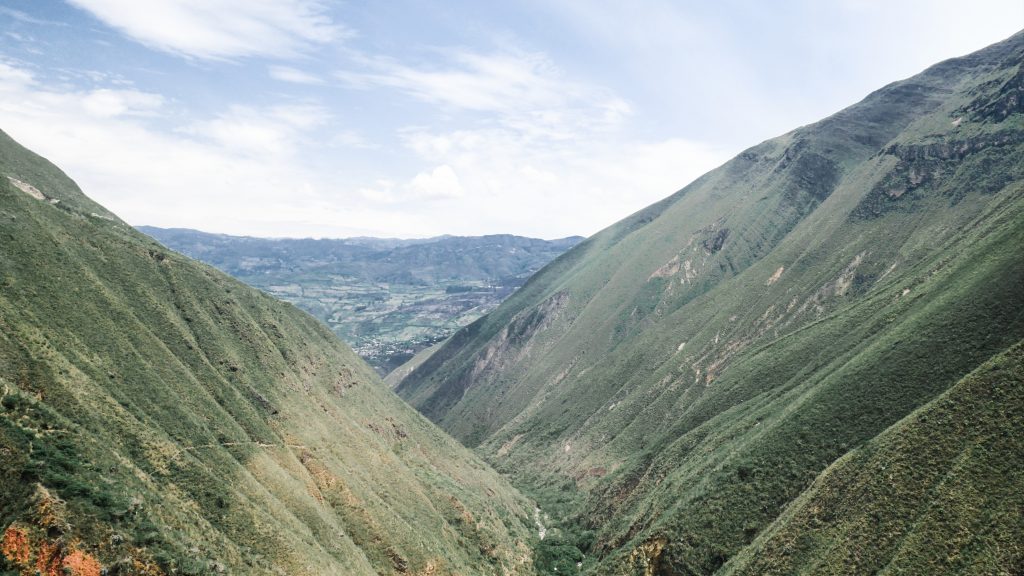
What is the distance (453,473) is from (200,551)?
9743 centimetres

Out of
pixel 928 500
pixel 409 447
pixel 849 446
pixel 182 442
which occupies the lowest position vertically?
pixel 409 447

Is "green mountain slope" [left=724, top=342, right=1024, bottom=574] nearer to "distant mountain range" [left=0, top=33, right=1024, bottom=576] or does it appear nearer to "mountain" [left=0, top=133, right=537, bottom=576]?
"distant mountain range" [left=0, top=33, right=1024, bottom=576]

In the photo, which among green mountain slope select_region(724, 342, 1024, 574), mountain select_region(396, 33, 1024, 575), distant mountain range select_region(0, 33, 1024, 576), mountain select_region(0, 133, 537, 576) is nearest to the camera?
mountain select_region(0, 133, 537, 576)

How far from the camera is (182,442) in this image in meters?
75.0

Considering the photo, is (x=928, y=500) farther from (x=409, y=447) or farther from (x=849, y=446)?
(x=409, y=447)

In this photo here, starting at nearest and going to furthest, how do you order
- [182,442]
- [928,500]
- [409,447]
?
[928,500] < [182,442] < [409,447]

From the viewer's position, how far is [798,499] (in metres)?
88.2

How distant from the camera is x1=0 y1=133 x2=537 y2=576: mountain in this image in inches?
1998

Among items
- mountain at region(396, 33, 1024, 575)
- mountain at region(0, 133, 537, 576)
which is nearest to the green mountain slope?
mountain at region(396, 33, 1024, 575)

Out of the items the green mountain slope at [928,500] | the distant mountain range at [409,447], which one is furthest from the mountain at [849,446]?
the distant mountain range at [409,447]

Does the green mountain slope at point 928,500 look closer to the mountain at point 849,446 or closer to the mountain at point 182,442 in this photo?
the mountain at point 849,446

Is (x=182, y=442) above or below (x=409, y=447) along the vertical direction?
above

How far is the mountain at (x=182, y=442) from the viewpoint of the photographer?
167 ft

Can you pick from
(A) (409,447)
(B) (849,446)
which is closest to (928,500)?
(B) (849,446)
